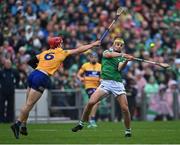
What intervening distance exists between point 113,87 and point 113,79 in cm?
27

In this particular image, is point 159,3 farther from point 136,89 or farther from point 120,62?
point 120,62

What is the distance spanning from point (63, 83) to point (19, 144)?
46.0 ft

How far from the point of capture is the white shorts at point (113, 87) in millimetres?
19062

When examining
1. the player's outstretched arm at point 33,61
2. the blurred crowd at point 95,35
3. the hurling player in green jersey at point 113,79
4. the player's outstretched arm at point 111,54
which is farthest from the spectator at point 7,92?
the player's outstretched arm at point 111,54

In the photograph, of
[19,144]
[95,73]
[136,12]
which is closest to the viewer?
[19,144]

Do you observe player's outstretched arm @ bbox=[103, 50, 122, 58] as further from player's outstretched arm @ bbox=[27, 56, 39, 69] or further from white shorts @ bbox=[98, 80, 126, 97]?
→ player's outstretched arm @ bbox=[27, 56, 39, 69]

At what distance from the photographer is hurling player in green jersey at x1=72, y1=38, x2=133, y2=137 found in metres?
18.8

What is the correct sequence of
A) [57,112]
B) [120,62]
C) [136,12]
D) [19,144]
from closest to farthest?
[19,144] → [120,62] → [57,112] → [136,12]

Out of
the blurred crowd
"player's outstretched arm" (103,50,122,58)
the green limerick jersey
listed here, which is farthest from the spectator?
"player's outstretched arm" (103,50,122,58)

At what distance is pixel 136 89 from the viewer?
31.0m

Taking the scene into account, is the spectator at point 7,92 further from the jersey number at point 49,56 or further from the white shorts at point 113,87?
the jersey number at point 49,56

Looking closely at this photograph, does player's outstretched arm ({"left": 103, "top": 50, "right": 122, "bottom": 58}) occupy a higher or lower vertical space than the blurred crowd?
lower

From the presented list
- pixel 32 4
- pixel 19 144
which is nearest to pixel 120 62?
pixel 19 144

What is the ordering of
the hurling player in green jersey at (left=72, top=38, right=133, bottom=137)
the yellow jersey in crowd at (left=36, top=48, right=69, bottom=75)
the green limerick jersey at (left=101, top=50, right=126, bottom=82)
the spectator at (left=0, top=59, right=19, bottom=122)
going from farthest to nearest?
the spectator at (left=0, top=59, right=19, bottom=122), the green limerick jersey at (left=101, top=50, right=126, bottom=82), the hurling player in green jersey at (left=72, top=38, right=133, bottom=137), the yellow jersey in crowd at (left=36, top=48, right=69, bottom=75)
